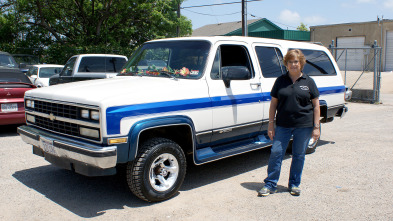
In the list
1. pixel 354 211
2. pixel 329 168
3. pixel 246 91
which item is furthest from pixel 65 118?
pixel 329 168

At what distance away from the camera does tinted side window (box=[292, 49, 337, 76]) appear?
22.6 feet

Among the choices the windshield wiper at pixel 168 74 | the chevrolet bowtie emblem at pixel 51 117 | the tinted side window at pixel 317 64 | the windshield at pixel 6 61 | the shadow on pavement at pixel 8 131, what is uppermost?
the windshield at pixel 6 61

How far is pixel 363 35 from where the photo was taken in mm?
35500

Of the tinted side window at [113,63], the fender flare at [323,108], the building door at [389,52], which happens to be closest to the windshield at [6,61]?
the tinted side window at [113,63]

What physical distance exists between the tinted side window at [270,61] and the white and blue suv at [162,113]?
16 millimetres

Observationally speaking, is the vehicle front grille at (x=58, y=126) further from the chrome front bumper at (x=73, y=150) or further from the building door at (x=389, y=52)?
the building door at (x=389, y=52)

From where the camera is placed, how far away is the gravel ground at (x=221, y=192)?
4.29 metres

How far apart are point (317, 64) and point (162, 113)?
3.91m

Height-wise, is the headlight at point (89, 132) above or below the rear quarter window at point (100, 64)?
below

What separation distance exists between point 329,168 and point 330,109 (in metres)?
1.46

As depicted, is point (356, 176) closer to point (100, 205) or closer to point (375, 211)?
point (375, 211)

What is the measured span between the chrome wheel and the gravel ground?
0.23 m

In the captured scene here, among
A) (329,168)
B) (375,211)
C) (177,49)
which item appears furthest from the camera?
(329,168)

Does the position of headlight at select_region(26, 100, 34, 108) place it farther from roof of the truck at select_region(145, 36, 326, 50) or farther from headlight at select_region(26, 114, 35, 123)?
roof of the truck at select_region(145, 36, 326, 50)
